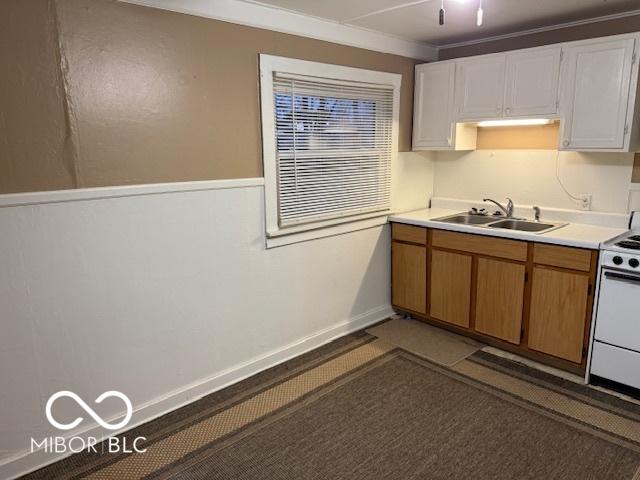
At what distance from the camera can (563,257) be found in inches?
112

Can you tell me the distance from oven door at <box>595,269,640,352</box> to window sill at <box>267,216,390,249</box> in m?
1.67

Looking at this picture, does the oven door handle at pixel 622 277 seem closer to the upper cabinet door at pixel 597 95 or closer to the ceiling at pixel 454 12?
the upper cabinet door at pixel 597 95

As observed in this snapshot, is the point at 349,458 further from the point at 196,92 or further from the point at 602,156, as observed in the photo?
the point at 602,156

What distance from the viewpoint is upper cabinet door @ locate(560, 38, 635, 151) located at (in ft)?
8.96

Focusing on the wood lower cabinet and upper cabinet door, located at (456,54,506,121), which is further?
upper cabinet door, located at (456,54,506,121)

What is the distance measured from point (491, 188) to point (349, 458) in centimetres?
264

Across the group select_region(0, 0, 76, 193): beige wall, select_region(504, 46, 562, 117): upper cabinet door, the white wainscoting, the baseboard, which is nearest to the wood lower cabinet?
the baseboard

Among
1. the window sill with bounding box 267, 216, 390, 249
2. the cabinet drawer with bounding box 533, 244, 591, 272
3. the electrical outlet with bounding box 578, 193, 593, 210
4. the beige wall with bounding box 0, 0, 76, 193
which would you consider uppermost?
the beige wall with bounding box 0, 0, 76, 193

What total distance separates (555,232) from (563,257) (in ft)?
0.81

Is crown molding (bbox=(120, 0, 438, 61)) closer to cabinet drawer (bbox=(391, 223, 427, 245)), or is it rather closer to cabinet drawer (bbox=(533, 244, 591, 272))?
cabinet drawer (bbox=(391, 223, 427, 245))

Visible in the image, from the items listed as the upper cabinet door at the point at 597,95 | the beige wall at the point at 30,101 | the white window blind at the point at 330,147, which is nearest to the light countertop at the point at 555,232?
the white window blind at the point at 330,147

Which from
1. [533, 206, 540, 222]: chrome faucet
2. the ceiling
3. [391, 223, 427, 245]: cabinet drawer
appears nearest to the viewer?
the ceiling

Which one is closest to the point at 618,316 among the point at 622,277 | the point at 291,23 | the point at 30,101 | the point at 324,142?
the point at 622,277

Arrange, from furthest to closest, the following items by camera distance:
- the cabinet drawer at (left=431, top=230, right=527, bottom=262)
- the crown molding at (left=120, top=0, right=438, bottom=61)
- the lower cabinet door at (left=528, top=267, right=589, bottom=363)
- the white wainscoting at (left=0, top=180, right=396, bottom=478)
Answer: the cabinet drawer at (left=431, top=230, right=527, bottom=262) → the lower cabinet door at (left=528, top=267, right=589, bottom=363) → the crown molding at (left=120, top=0, right=438, bottom=61) → the white wainscoting at (left=0, top=180, right=396, bottom=478)
